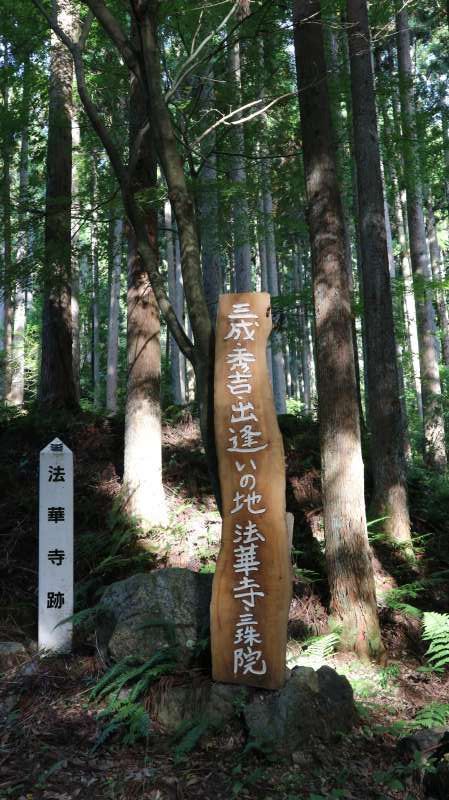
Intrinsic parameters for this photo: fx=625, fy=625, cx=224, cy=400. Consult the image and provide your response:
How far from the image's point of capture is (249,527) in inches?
181

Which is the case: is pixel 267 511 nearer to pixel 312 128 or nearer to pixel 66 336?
pixel 312 128

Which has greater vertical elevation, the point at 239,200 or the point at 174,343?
the point at 174,343

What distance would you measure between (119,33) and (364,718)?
5722mm

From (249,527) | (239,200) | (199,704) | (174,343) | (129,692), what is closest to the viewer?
(199,704)

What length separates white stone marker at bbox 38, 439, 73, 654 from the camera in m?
5.33

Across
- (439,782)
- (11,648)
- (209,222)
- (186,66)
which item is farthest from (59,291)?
(439,782)

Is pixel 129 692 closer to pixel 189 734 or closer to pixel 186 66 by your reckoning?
pixel 189 734

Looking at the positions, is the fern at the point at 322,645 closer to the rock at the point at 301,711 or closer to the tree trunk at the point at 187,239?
the rock at the point at 301,711

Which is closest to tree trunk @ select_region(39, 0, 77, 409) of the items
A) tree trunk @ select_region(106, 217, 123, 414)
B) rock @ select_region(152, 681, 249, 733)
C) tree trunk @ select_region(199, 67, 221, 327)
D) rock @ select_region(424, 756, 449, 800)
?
tree trunk @ select_region(199, 67, 221, 327)

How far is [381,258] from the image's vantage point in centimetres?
824

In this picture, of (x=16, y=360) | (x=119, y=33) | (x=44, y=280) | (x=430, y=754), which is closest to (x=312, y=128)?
(x=119, y=33)

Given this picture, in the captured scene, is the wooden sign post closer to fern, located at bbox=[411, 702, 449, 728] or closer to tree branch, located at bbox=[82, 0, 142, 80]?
fern, located at bbox=[411, 702, 449, 728]

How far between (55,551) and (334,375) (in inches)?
122

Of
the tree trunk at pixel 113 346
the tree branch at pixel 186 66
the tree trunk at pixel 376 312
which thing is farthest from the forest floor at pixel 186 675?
the tree trunk at pixel 113 346
